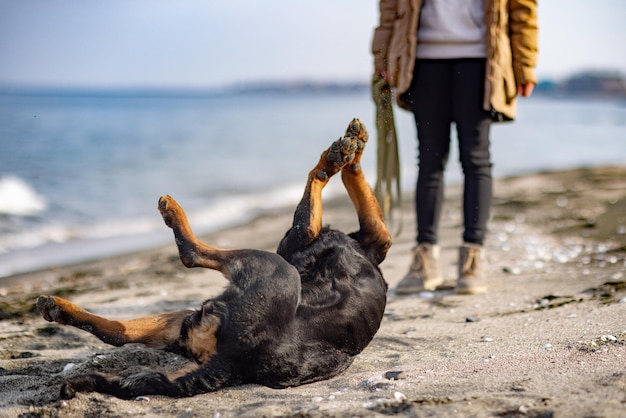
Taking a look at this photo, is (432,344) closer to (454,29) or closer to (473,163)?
(473,163)

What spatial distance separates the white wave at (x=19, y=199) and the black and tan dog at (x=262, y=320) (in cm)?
604

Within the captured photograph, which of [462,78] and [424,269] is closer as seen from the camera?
[462,78]

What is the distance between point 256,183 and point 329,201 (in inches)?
118

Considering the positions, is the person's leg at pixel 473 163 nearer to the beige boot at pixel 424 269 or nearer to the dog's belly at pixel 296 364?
the beige boot at pixel 424 269

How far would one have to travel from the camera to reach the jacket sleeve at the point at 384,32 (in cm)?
412

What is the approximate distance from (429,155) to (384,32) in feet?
2.50

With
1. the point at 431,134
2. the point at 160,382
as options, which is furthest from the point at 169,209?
the point at 431,134

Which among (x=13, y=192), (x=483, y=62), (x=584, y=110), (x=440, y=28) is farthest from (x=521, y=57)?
(x=584, y=110)

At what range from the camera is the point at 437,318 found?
3.62 m

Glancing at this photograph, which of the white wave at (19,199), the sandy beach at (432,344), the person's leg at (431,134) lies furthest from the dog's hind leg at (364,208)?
the white wave at (19,199)

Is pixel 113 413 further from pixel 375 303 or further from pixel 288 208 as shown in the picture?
pixel 288 208

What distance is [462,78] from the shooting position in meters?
3.94

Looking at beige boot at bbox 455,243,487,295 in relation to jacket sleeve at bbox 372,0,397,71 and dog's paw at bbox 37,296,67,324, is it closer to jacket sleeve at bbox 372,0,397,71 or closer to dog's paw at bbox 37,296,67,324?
jacket sleeve at bbox 372,0,397,71

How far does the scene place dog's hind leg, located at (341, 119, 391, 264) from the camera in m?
3.08
